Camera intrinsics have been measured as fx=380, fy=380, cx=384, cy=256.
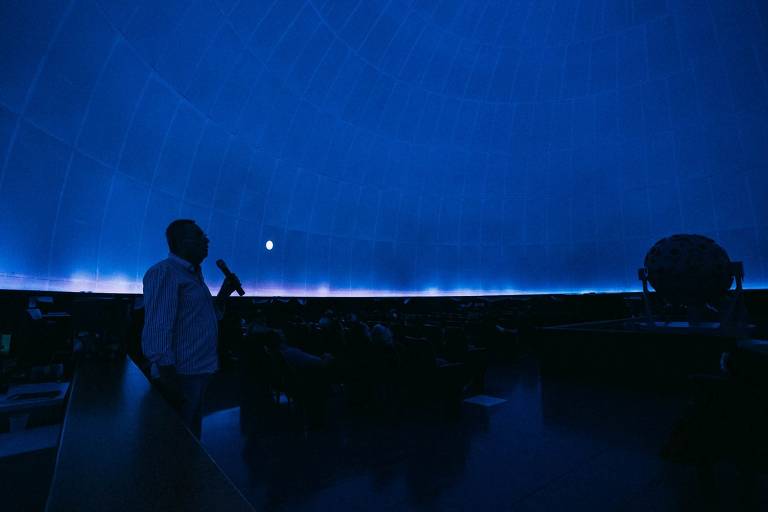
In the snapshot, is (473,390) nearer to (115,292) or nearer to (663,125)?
(115,292)

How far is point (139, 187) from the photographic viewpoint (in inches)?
421

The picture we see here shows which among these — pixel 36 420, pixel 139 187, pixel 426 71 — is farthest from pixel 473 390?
pixel 426 71

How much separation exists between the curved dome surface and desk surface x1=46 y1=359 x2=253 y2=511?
8.02 meters

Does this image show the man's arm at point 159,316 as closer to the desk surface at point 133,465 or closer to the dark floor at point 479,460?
the desk surface at point 133,465

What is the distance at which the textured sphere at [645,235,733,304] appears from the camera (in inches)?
256

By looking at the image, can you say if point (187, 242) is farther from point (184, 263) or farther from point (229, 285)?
point (229, 285)

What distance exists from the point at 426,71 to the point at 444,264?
29.2ft

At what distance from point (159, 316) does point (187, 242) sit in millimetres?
607

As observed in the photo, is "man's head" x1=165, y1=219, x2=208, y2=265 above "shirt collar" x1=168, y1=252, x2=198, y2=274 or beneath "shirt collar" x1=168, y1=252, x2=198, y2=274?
above

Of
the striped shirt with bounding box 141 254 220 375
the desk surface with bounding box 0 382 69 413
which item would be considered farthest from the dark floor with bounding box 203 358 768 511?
the desk surface with bounding box 0 382 69 413

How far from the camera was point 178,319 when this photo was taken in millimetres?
2820

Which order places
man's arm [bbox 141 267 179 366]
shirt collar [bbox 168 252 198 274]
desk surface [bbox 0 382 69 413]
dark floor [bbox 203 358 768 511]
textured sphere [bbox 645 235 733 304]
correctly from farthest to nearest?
textured sphere [bbox 645 235 733 304]
dark floor [bbox 203 358 768 511]
shirt collar [bbox 168 252 198 274]
man's arm [bbox 141 267 179 366]
desk surface [bbox 0 382 69 413]

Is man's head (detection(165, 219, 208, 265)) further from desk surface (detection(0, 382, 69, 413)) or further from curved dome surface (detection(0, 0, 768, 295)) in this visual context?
curved dome surface (detection(0, 0, 768, 295))

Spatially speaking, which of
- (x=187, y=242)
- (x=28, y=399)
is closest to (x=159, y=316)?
(x=187, y=242)
